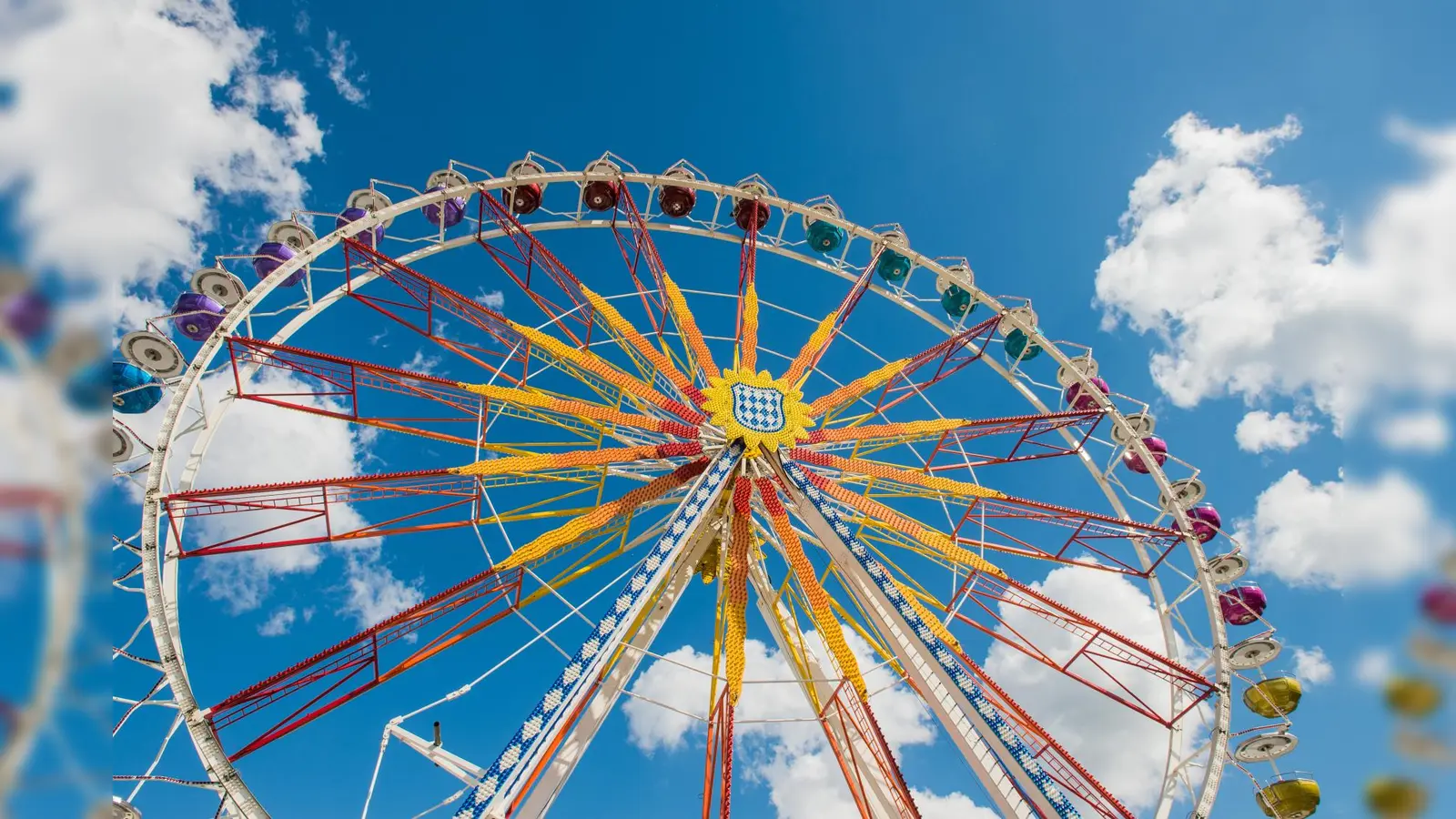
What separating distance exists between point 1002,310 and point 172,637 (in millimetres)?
17923

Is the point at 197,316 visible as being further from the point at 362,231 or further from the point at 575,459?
the point at 575,459

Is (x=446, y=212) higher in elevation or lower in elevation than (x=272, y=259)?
higher

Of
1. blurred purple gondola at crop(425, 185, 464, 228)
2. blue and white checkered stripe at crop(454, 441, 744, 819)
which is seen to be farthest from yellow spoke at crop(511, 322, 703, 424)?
blurred purple gondola at crop(425, 185, 464, 228)

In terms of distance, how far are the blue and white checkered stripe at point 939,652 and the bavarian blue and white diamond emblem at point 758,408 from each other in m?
1.10

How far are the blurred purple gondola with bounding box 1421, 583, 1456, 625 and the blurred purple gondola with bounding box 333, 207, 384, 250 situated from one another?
1656 centimetres

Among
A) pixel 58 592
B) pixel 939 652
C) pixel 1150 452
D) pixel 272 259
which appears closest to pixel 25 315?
pixel 58 592

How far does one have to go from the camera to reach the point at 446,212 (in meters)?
17.8

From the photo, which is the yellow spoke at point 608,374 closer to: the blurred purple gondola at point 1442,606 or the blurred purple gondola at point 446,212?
the blurred purple gondola at point 446,212

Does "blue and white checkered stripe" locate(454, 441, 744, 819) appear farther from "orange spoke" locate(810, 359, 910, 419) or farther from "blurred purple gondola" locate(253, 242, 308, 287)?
"blurred purple gondola" locate(253, 242, 308, 287)

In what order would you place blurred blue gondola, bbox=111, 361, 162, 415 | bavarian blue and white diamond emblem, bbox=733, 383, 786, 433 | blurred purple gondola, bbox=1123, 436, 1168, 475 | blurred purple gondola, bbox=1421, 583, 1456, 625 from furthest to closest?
1. blurred purple gondola, bbox=1123, 436, 1168, 475
2. bavarian blue and white diamond emblem, bbox=733, 383, 786, 433
3. blurred blue gondola, bbox=111, 361, 162, 415
4. blurred purple gondola, bbox=1421, 583, 1456, 625

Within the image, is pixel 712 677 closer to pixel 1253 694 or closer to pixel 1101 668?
pixel 1101 668

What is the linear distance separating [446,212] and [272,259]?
3653 mm

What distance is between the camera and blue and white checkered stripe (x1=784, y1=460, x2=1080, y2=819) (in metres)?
11.3

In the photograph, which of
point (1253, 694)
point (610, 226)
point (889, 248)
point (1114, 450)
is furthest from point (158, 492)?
point (1253, 694)
